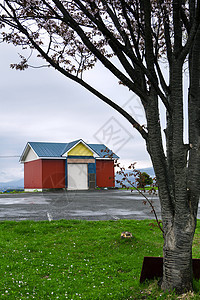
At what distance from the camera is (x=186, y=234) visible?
15.0 ft

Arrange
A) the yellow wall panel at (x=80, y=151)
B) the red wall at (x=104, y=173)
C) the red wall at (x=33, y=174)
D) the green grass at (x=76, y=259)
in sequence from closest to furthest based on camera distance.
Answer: the green grass at (x=76, y=259) → the red wall at (x=33, y=174) → the yellow wall panel at (x=80, y=151) → the red wall at (x=104, y=173)

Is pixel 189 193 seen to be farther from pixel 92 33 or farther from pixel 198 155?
pixel 92 33

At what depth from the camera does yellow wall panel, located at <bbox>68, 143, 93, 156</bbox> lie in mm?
32750

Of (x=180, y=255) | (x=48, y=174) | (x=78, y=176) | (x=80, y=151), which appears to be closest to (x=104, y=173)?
(x=78, y=176)

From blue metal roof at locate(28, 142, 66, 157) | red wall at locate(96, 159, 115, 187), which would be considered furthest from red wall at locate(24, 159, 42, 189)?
red wall at locate(96, 159, 115, 187)

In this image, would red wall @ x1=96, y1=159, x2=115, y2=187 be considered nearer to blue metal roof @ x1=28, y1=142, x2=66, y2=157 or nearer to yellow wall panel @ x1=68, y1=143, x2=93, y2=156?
yellow wall panel @ x1=68, y1=143, x2=93, y2=156

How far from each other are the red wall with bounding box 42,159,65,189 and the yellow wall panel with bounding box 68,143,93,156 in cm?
147

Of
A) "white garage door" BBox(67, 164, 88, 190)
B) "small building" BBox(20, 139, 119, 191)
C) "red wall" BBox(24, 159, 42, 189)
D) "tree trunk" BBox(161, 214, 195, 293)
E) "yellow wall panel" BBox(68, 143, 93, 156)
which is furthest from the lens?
"yellow wall panel" BBox(68, 143, 93, 156)

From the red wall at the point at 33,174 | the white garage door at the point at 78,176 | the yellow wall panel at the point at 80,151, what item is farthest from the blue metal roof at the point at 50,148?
the white garage door at the point at 78,176

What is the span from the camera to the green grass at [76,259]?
4898 mm

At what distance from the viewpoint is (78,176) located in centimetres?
3278

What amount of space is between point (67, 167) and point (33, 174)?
4475 mm

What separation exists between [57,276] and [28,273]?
605 mm

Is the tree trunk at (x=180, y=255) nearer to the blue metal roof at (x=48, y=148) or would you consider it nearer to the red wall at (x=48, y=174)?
the red wall at (x=48, y=174)
